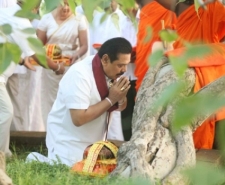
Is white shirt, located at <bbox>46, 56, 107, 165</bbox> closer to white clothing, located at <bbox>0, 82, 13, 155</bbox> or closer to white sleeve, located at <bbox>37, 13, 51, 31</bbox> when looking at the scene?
white clothing, located at <bbox>0, 82, 13, 155</bbox>

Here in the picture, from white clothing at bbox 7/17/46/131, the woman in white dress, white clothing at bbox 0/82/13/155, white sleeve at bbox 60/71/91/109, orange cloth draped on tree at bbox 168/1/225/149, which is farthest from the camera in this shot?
the woman in white dress

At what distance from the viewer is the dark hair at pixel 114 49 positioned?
5629mm

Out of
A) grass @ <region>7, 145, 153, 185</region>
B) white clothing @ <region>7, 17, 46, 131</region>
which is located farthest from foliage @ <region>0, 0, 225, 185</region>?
white clothing @ <region>7, 17, 46, 131</region>

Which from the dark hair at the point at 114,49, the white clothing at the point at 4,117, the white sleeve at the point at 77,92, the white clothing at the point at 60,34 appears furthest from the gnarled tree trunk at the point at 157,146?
Result: the white clothing at the point at 60,34

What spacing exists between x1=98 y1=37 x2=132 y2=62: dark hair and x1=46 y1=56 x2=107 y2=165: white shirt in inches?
6.0

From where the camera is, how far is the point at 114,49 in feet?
18.5

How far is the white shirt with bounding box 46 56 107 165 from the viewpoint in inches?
217

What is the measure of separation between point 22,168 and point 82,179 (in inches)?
21.6

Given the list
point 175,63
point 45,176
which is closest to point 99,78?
point 45,176

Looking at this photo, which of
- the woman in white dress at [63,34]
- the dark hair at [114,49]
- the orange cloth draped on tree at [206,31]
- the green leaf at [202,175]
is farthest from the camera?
the woman in white dress at [63,34]

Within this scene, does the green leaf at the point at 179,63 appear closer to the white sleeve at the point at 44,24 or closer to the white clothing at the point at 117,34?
the white clothing at the point at 117,34

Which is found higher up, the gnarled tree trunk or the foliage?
the foliage

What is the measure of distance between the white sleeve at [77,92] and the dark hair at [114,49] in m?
0.27

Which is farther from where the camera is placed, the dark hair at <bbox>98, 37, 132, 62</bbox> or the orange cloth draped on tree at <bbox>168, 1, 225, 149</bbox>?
the dark hair at <bbox>98, 37, 132, 62</bbox>
